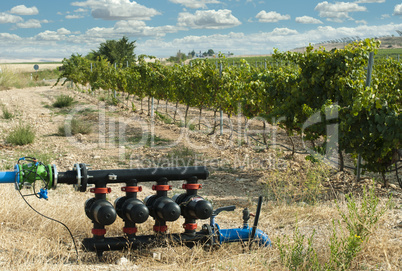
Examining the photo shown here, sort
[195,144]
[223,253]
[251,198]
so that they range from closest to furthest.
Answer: [223,253] < [251,198] < [195,144]

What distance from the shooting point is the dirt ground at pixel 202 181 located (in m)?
3.36

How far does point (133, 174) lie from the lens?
3.51 m

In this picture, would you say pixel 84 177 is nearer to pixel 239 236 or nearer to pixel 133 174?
pixel 133 174

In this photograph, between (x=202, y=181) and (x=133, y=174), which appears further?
(x=202, y=181)

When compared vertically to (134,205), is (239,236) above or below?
below

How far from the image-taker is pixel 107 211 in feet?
10.8

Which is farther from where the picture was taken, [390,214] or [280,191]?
[280,191]

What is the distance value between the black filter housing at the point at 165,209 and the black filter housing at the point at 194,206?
16 centimetres

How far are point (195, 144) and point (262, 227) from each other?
18.6ft

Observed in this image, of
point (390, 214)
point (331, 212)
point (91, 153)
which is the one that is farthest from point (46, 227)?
point (91, 153)

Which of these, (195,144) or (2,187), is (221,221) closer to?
(2,187)

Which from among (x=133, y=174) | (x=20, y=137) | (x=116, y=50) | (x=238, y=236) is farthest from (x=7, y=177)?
(x=116, y=50)

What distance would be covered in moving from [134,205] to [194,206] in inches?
20.4

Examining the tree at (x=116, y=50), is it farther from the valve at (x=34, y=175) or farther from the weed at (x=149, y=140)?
the valve at (x=34, y=175)
